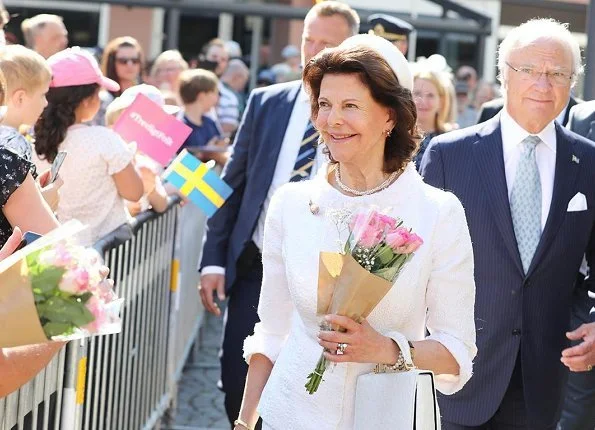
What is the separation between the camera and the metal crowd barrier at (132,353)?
15.9 ft

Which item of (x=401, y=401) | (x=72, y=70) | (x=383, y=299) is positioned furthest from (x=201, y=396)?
(x=401, y=401)

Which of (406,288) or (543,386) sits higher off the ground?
(406,288)

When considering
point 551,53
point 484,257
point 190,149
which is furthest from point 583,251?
point 190,149

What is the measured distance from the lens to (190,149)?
1111 cm

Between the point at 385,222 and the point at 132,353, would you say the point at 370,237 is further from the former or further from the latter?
the point at 132,353

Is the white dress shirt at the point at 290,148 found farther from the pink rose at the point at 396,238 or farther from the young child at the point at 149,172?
the pink rose at the point at 396,238

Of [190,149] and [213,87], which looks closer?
[190,149]

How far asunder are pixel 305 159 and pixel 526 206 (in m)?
1.41

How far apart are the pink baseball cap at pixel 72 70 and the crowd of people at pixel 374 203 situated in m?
0.01

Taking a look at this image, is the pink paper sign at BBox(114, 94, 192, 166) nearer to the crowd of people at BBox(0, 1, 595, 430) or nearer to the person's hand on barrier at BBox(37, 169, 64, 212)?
the crowd of people at BBox(0, 1, 595, 430)

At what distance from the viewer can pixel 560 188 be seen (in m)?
5.47

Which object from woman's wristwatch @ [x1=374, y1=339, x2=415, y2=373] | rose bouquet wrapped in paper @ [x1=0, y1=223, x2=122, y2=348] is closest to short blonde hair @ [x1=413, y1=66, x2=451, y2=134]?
woman's wristwatch @ [x1=374, y1=339, x2=415, y2=373]

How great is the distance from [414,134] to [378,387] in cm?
87

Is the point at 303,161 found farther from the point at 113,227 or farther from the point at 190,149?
the point at 190,149
